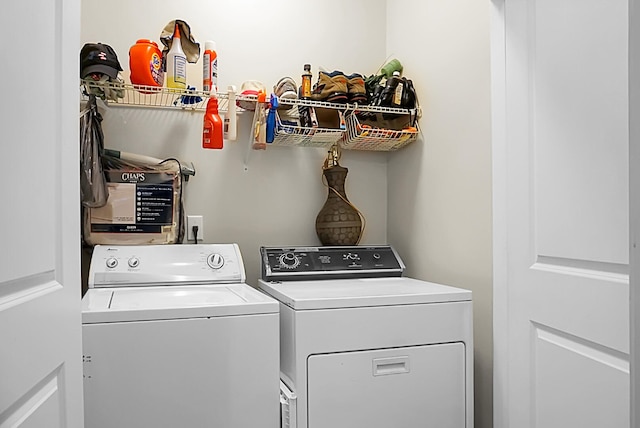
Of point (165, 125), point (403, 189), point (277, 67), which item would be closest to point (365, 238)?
point (403, 189)

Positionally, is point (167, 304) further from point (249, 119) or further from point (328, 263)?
point (249, 119)

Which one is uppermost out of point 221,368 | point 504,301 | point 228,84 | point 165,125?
point 228,84

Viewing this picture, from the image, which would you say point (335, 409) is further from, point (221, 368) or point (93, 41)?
point (93, 41)

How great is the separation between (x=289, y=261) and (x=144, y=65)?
100cm

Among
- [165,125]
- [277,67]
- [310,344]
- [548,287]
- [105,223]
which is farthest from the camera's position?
[277,67]

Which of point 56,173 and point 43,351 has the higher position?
point 56,173

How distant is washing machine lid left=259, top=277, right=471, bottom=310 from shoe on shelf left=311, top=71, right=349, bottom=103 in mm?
836

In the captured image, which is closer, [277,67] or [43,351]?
[43,351]

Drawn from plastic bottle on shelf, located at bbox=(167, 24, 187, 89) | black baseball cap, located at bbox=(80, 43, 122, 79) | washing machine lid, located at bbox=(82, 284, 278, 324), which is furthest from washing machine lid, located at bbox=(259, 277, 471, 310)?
black baseball cap, located at bbox=(80, 43, 122, 79)

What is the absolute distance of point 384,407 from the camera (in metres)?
1.70

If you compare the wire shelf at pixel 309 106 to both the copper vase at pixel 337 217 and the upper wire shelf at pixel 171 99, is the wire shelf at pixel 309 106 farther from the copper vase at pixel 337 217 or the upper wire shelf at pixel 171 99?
the copper vase at pixel 337 217

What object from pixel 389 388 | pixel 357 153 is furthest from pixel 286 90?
pixel 389 388

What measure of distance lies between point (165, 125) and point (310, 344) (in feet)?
4.22

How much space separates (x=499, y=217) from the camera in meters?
1.70
